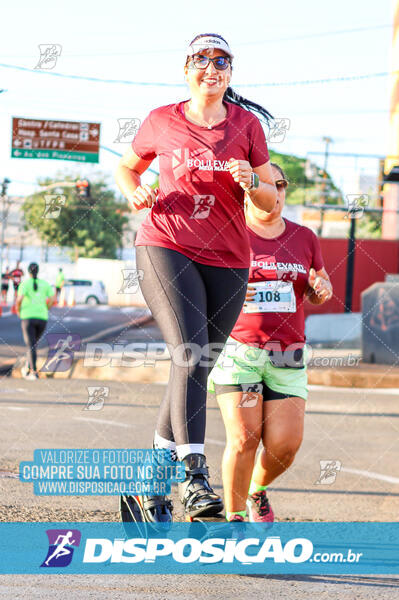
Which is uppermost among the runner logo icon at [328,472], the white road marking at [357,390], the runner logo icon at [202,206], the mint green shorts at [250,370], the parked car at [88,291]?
the runner logo icon at [202,206]

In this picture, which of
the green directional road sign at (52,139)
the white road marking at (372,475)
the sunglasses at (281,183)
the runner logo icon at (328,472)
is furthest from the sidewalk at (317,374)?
the sunglasses at (281,183)

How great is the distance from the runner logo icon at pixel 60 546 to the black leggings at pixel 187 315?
698 mm

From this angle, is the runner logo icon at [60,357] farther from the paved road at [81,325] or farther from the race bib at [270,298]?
the race bib at [270,298]

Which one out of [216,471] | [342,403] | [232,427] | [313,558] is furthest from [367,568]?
[342,403]

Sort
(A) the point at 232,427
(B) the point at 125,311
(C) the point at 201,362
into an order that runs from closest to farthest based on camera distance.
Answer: (C) the point at 201,362 → (A) the point at 232,427 → (B) the point at 125,311

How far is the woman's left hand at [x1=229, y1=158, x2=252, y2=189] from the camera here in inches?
136

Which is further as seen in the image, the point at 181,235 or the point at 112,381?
the point at 112,381

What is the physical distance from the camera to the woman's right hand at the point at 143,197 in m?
3.47

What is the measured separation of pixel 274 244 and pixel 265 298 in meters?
0.32

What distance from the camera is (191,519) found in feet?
A: 11.3

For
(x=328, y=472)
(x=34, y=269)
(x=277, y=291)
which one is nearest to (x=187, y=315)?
(x=277, y=291)

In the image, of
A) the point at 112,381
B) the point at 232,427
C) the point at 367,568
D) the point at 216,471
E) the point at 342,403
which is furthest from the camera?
the point at 112,381

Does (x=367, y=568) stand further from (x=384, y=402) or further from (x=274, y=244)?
(x=384, y=402)

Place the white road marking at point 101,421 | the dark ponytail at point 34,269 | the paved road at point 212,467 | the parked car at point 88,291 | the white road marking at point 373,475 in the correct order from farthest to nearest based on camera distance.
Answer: the parked car at point 88,291
the dark ponytail at point 34,269
the white road marking at point 101,421
the white road marking at point 373,475
the paved road at point 212,467
